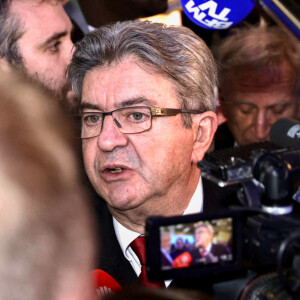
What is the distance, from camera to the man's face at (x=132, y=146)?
173cm

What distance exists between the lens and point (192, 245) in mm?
975

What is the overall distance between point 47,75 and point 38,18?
9.7 inches

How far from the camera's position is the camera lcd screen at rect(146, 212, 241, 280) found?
92cm

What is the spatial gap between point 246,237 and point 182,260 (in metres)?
0.14

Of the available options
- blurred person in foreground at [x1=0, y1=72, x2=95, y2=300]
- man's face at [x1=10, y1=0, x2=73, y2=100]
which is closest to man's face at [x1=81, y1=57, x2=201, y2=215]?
man's face at [x1=10, y1=0, x2=73, y2=100]

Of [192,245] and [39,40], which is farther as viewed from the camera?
[39,40]

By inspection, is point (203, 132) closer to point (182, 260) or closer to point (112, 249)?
point (112, 249)

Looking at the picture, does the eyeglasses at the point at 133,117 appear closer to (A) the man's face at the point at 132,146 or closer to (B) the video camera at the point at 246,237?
(A) the man's face at the point at 132,146

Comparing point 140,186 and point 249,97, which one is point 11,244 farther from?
point 249,97

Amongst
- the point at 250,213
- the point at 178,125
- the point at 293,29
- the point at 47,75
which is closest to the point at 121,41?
the point at 178,125

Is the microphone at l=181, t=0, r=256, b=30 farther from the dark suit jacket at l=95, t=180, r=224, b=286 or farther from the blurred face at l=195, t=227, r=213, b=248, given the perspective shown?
the blurred face at l=195, t=227, r=213, b=248

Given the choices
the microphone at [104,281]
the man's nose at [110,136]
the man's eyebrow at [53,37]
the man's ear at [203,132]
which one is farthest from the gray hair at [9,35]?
the microphone at [104,281]

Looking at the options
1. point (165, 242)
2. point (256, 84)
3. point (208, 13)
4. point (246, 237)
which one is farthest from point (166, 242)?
point (256, 84)

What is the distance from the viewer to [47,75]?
7.06 ft
